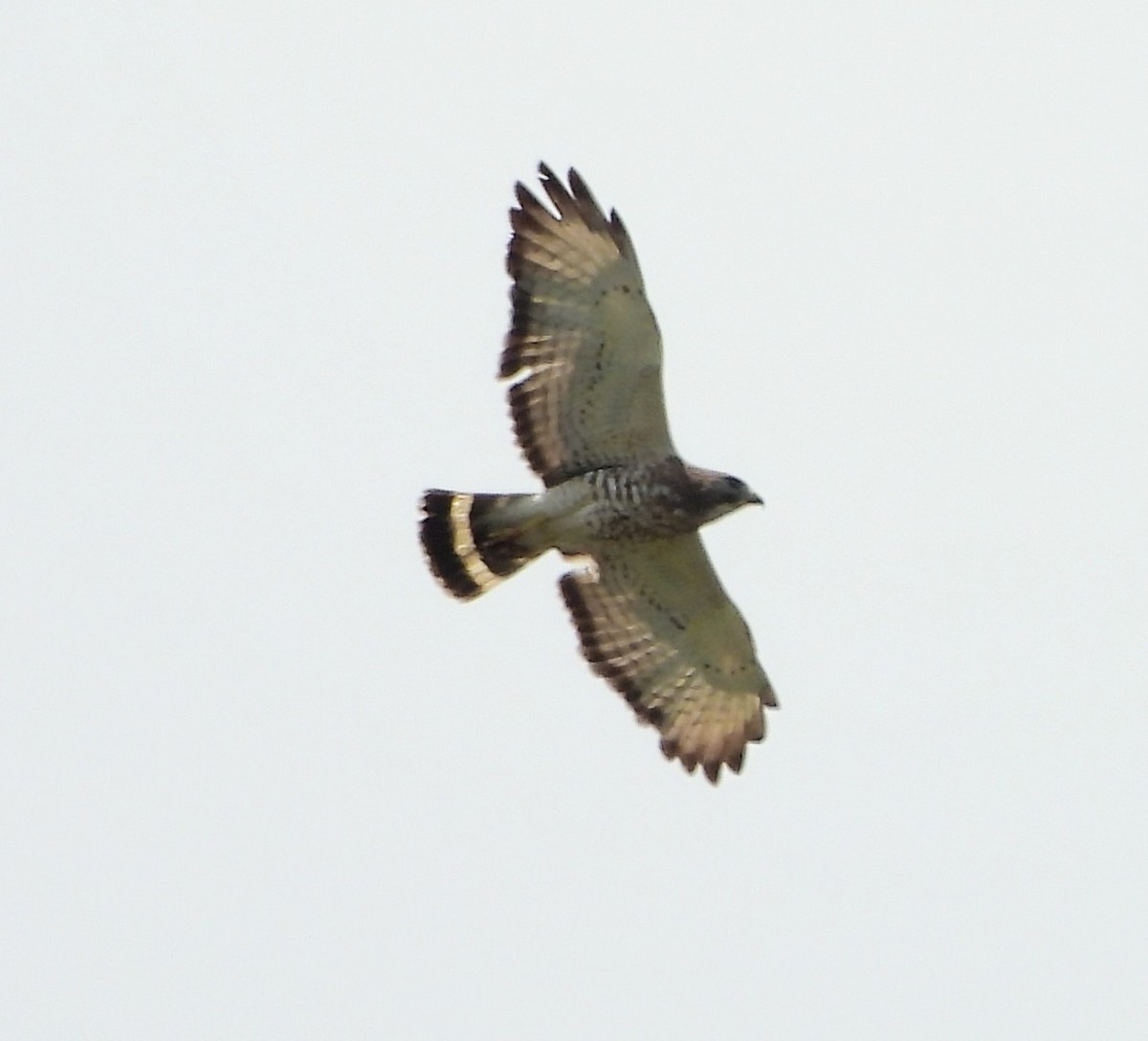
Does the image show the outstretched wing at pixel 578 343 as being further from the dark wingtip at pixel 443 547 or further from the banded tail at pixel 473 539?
the dark wingtip at pixel 443 547

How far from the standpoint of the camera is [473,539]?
15.8 m

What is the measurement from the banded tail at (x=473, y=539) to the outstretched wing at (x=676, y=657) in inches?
17.3

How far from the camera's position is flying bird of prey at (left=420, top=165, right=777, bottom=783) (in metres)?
15.0

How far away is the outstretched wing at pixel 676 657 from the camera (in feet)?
52.2

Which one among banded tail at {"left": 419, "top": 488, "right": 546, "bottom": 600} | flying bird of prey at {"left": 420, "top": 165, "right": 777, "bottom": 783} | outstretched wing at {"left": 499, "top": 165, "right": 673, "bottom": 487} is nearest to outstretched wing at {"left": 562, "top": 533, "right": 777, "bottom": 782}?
flying bird of prey at {"left": 420, "top": 165, "right": 777, "bottom": 783}

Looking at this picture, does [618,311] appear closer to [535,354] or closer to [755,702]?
[535,354]

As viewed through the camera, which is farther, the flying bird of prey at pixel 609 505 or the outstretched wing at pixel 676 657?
the outstretched wing at pixel 676 657

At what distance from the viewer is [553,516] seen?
15.5 meters

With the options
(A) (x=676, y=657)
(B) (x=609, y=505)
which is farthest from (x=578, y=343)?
(A) (x=676, y=657)

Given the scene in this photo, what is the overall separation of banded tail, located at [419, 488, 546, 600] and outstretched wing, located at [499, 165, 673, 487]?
0.35 metres

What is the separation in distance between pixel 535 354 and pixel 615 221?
0.84 metres

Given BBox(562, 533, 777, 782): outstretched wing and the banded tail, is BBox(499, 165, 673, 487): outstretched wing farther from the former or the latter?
BBox(562, 533, 777, 782): outstretched wing

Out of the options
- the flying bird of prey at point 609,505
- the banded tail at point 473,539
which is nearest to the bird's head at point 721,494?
the flying bird of prey at point 609,505

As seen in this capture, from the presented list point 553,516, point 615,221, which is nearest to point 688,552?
point 553,516
